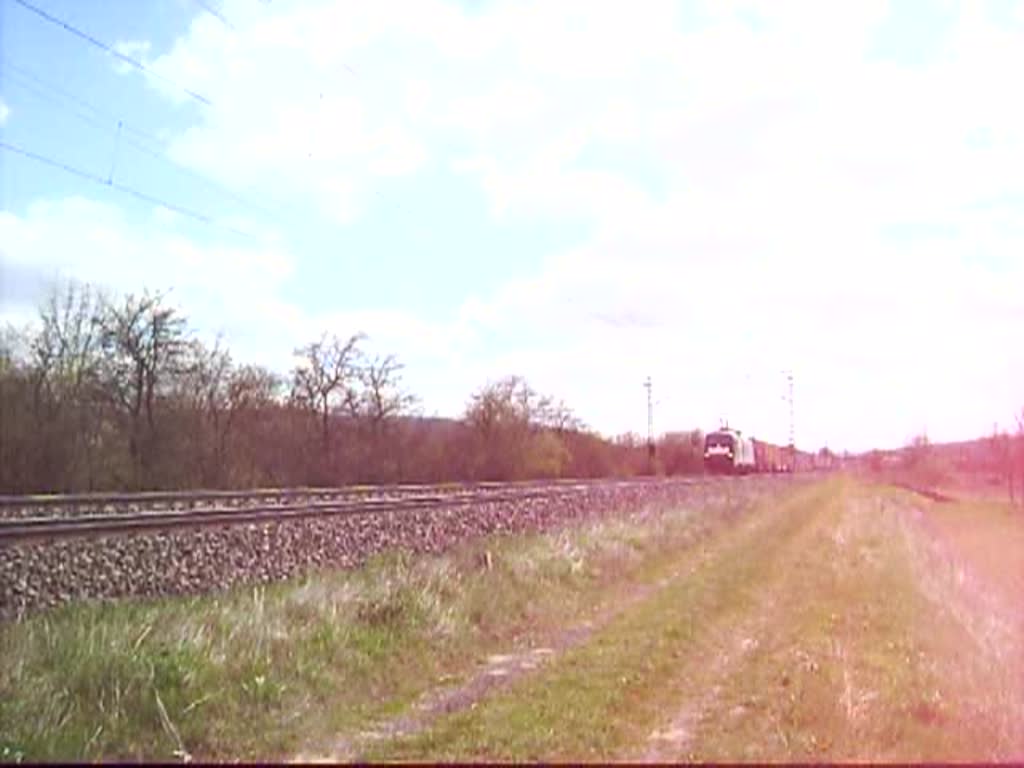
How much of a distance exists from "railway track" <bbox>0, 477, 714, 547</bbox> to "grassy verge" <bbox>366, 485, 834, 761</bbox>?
22.1 ft

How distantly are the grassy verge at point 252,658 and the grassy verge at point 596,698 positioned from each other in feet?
3.15

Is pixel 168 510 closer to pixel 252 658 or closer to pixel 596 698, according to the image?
pixel 252 658

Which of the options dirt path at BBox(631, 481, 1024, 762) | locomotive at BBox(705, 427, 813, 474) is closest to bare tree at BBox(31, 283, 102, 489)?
dirt path at BBox(631, 481, 1024, 762)

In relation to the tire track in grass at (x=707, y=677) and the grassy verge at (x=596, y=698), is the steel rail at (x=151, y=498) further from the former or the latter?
the tire track in grass at (x=707, y=677)

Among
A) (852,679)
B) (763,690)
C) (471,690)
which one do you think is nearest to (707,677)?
(763,690)

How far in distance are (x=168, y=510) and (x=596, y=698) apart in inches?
549

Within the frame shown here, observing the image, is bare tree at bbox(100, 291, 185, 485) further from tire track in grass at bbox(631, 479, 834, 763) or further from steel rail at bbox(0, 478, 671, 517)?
tire track in grass at bbox(631, 479, 834, 763)

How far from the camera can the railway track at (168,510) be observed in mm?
14984

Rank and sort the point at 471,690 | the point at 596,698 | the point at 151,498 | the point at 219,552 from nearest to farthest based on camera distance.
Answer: the point at 596,698 < the point at 471,690 < the point at 219,552 < the point at 151,498

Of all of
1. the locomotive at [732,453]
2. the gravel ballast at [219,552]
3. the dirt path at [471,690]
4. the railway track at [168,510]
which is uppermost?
the locomotive at [732,453]

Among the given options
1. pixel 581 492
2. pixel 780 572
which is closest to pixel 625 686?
pixel 780 572

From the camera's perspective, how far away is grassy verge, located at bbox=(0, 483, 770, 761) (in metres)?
7.89

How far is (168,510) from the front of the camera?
21.5 meters

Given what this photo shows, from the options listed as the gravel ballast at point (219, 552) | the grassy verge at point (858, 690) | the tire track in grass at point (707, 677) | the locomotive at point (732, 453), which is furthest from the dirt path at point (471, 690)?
the locomotive at point (732, 453)
